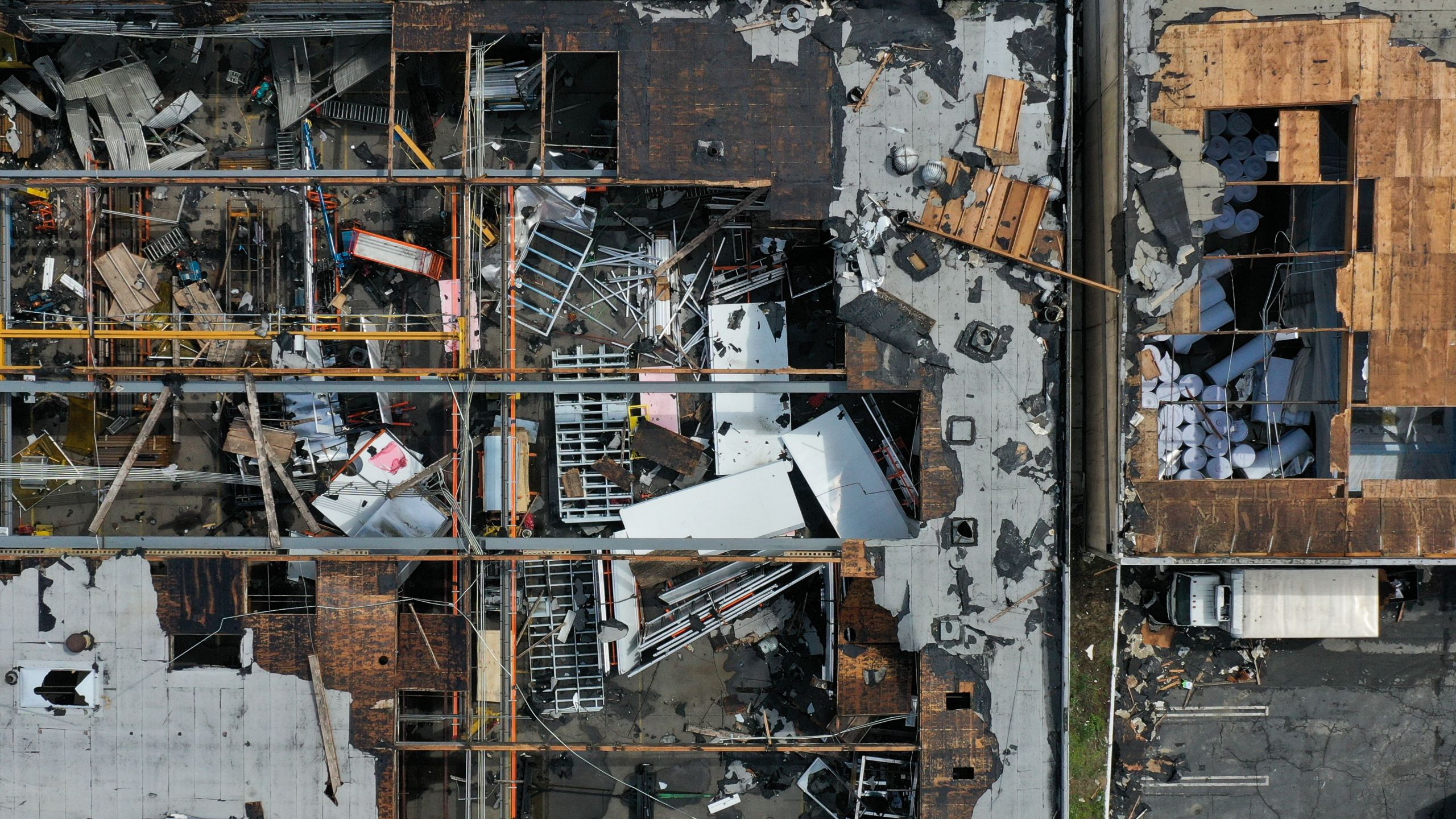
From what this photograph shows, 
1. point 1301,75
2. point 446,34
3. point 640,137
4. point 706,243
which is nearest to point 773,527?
point 706,243

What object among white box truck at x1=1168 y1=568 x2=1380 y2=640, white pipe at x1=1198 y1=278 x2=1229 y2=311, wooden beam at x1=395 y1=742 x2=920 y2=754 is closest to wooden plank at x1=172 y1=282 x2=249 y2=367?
wooden beam at x1=395 y1=742 x2=920 y2=754

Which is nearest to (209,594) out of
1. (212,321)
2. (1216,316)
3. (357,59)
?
(212,321)

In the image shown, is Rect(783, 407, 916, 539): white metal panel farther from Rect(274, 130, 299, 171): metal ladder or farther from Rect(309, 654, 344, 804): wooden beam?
Rect(274, 130, 299, 171): metal ladder

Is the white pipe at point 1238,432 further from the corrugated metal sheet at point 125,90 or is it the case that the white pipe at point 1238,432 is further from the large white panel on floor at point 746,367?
the corrugated metal sheet at point 125,90

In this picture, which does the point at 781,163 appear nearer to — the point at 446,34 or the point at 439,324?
the point at 446,34

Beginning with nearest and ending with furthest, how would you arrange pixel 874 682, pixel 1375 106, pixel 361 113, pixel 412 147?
pixel 1375 106 < pixel 874 682 < pixel 412 147 < pixel 361 113

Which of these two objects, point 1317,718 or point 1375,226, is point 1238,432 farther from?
point 1317,718

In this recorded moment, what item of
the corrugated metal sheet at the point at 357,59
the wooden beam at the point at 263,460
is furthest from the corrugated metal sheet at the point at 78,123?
the wooden beam at the point at 263,460
